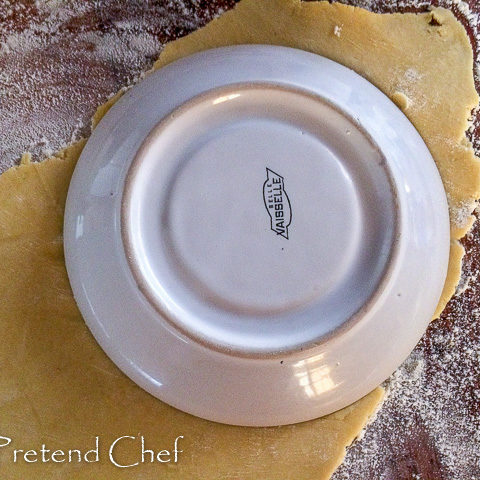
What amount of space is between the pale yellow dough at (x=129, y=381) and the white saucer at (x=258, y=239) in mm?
91

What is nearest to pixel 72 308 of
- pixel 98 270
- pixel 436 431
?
pixel 98 270

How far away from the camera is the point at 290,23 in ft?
2.56

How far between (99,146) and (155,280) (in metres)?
0.18

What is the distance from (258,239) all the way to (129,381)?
0.27 metres

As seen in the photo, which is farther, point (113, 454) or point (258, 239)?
point (113, 454)

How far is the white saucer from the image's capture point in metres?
0.64

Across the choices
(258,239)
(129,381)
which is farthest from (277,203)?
(129,381)

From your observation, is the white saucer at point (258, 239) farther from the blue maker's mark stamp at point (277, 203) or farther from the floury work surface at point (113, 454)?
the floury work surface at point (113, 454)

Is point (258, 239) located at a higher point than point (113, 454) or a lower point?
higher

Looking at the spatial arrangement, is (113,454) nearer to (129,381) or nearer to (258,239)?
(129,381)

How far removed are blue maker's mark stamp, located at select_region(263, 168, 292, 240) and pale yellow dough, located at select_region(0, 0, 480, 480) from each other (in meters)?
0.22

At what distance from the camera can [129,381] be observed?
0.76m

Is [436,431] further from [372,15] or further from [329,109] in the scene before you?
[372,15]

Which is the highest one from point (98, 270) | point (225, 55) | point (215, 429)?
point (225, 55)
